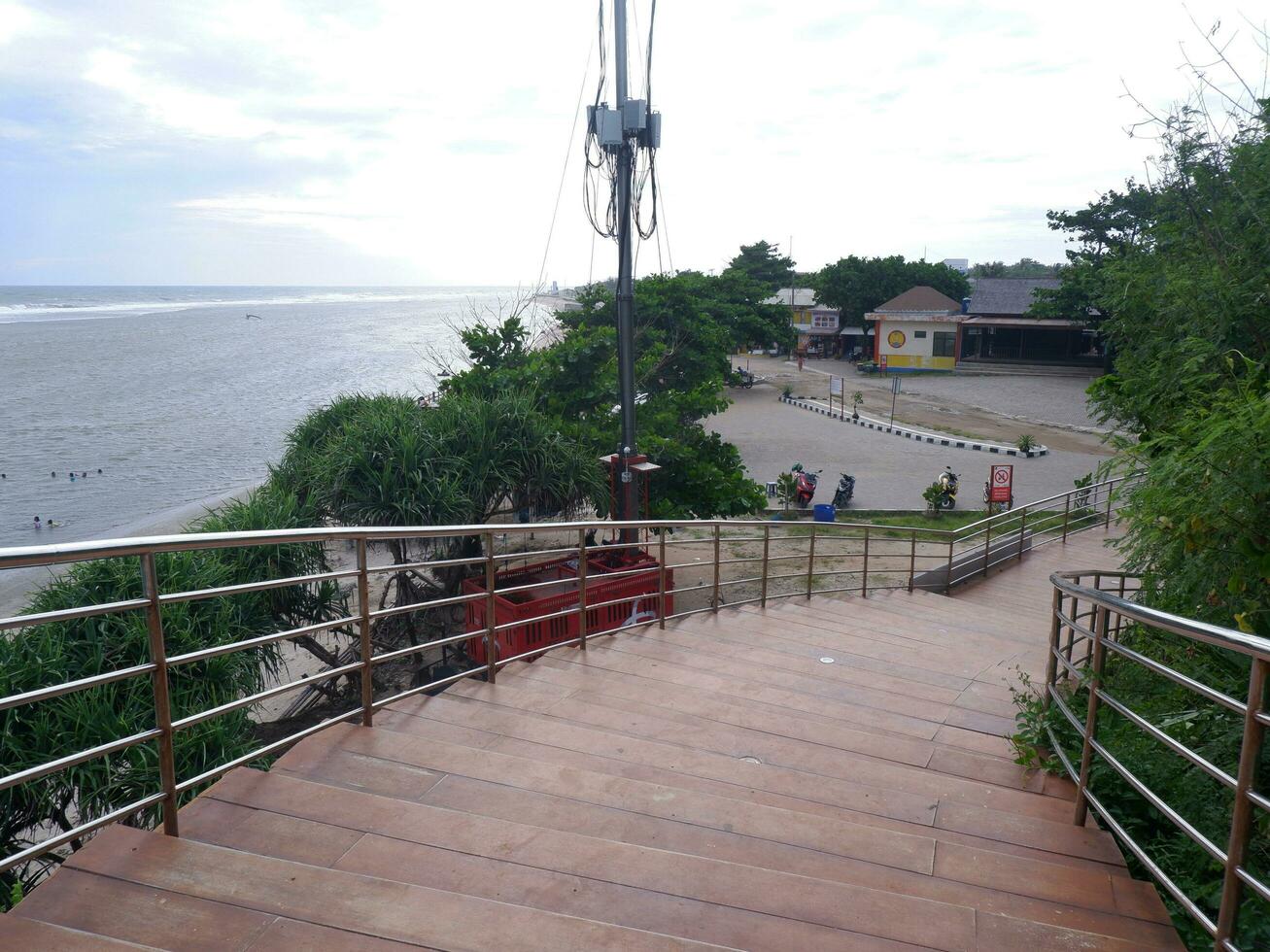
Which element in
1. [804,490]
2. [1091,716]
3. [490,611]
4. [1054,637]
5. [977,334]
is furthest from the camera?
[977,334]

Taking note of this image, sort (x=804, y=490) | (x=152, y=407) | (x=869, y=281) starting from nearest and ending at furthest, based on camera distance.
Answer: (x=804, y=490) → (x=152, y=407) → (x=869, y=281)

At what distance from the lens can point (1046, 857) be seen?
9.42ft

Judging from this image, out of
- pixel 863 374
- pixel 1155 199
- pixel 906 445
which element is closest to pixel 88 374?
pixel 863 374

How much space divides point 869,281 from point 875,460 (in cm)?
3217

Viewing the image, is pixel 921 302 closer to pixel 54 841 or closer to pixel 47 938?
pixel 54 841

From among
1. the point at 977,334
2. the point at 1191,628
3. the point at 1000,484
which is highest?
the point at 977,334

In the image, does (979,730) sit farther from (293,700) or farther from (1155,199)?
(293,700)

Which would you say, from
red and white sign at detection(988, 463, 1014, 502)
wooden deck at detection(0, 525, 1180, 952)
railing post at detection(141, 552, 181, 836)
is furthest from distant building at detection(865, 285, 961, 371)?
railing post at detection(141, 552, 181, 836)

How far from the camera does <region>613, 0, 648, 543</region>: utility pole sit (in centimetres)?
1073

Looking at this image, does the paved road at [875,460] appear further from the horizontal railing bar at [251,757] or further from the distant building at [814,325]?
the distant building at [814,325]

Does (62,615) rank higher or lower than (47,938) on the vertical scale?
higher

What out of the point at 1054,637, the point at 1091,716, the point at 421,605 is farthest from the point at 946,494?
the point at 421,605

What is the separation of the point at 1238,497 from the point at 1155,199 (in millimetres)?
8139

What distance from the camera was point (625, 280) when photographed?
11.4 m
